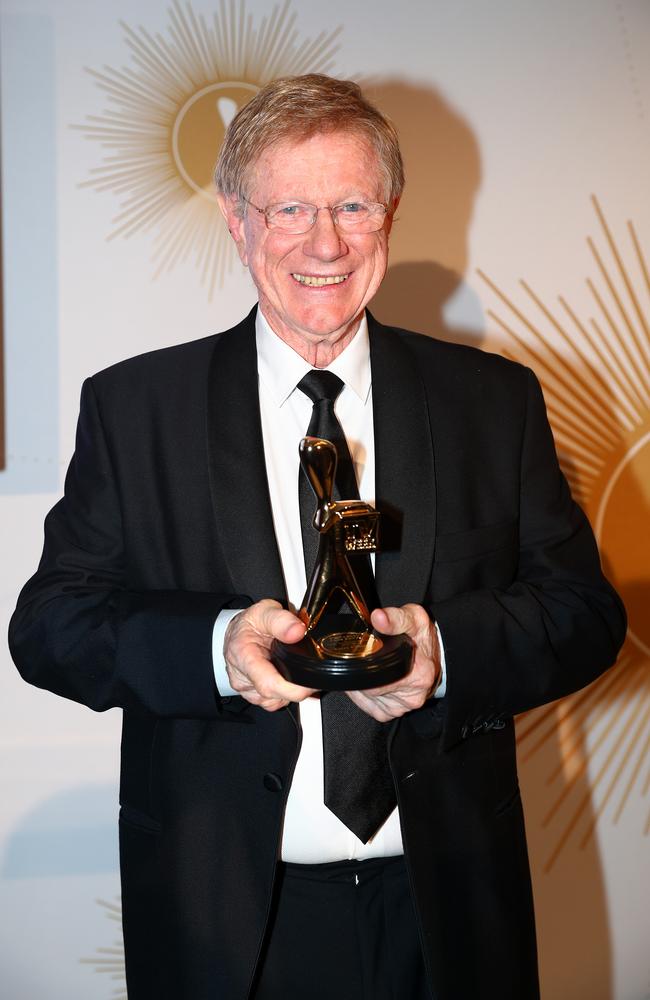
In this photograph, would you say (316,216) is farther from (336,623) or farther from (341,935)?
(341,935)

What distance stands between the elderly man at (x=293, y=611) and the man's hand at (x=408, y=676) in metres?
0.02

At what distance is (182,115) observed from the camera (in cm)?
262

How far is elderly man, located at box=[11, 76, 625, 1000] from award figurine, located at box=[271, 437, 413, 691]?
0.13 metres

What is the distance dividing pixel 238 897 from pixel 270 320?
89cm

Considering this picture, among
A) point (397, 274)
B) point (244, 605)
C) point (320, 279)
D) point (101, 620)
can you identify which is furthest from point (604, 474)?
point (101, 620)

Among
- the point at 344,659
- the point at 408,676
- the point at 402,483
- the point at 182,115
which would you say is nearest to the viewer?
the point at 344,659

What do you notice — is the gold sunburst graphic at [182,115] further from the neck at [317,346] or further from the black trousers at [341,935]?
the black trousers at [341,935]

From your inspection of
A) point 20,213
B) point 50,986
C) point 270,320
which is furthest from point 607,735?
point 20,213

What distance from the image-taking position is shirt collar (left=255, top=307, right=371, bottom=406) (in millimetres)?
1608

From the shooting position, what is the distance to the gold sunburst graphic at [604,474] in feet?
9.43

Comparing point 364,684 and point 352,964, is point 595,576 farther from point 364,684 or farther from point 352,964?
point 352,964

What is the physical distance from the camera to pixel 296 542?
5.11 ft

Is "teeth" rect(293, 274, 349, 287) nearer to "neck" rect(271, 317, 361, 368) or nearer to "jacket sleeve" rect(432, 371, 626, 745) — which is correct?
"neck" rect(271, 317, 361, 368)

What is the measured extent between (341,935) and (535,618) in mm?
568
